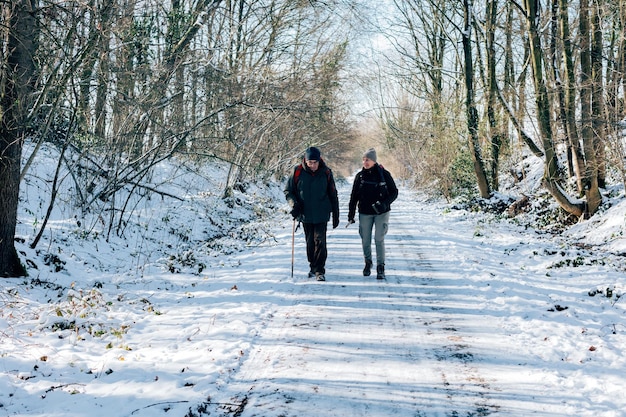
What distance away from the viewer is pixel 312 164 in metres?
7.77

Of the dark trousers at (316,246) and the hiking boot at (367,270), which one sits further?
the hiking boot at (367,270)

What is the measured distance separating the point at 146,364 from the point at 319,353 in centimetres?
167

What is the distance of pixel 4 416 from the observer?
11.5 ft

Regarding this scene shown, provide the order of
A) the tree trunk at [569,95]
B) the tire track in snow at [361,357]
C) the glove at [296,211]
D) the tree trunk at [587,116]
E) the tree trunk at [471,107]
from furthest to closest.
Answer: the tree trunk at [471,107], the tree trunk at [569,95], the tree trunk at [587,116], the glove at [296,211], the tire track in snow at [361,357]

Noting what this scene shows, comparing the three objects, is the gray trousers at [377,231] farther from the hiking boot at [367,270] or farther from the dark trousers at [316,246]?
the dark trousers at [316,246]

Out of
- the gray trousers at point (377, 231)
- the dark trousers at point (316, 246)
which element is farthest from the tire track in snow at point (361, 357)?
the gray trousers at point (377, 231)

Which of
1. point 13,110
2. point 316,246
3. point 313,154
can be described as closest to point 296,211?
point 316,246

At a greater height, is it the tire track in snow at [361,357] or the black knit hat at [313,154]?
the black knit hat at [313,154]

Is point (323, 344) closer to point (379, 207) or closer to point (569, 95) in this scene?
point (379, 207)

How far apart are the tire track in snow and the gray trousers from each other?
45 cm

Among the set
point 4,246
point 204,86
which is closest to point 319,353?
point 4,246

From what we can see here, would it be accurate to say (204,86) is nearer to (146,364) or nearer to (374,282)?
(374,282)

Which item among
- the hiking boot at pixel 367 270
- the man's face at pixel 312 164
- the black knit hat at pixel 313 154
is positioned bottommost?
the hiking boot at pixel 367 270

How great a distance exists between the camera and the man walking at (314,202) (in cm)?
786
